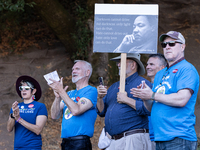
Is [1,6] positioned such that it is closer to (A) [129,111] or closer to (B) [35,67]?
(B) [35,67]

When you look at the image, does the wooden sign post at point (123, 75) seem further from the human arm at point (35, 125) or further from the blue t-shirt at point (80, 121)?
the human arm at point (35, 125)

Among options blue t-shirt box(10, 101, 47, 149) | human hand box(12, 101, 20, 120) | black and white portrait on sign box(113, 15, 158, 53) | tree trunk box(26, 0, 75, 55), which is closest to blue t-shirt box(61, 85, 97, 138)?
blue t-shirt box(10, 101, 47, 149)

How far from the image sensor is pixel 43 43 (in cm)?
871

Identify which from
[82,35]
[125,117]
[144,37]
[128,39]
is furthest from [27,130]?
[82,35]

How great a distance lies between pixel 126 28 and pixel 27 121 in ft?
6.28

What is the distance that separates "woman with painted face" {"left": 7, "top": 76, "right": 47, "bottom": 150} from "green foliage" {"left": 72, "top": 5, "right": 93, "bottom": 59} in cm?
274

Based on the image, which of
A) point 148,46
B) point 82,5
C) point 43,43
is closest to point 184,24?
point 82,5

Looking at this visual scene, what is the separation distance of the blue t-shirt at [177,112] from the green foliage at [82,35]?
4253 millimetres

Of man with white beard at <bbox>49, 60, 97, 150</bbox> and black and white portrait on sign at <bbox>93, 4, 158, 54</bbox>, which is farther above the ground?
black and white portrait on sign at <bbox>93, 4, 158, 54</bbox>

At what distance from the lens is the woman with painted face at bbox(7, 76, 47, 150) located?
433 centimetres

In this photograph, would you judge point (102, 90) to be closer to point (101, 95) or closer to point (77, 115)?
point (101, 95)

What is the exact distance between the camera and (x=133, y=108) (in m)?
3.74

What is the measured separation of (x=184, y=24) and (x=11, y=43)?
4.88m

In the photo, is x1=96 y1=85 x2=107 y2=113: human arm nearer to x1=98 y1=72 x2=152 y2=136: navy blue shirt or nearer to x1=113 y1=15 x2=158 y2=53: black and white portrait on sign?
x1=98 y1=72 x2=152 y2=136: navy blue shirt
